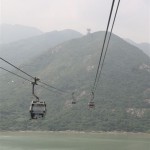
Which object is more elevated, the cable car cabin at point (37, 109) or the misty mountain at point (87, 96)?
the misty mountain at point (87, 96)

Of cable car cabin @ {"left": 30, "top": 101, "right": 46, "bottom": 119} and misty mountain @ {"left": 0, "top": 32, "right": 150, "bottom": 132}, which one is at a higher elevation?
misty mountain @ {"left": 0, "top": 32, "right": 150, "bottom": 132}

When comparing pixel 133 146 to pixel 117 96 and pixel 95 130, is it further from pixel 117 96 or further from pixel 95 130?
pixel 117 96

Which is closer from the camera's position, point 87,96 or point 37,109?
point 37,109

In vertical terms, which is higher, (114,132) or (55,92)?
(55,92)

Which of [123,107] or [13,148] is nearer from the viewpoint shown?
[13,148]

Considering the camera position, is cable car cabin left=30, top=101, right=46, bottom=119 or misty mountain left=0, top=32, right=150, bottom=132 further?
misty mountain left=0, top=32, right=150, bottom=132

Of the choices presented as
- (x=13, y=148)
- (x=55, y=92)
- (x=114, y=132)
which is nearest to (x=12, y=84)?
(x=55, y=92)

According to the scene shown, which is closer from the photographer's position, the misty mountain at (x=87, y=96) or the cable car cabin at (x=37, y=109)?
the cable car cabin at (x=37, y=109)

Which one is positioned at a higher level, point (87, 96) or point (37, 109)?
point (87, 96)
